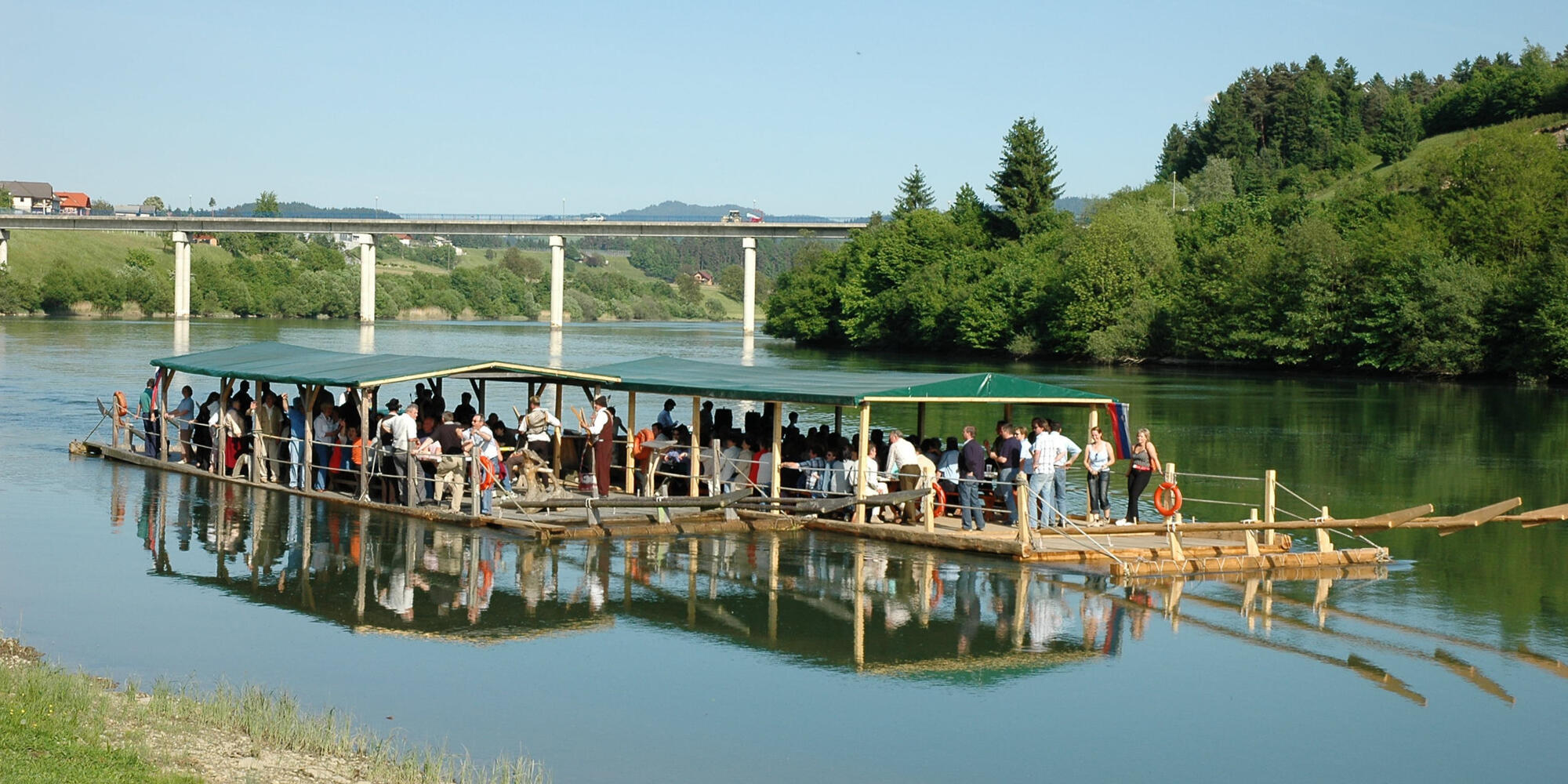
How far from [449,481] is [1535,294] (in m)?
65.4

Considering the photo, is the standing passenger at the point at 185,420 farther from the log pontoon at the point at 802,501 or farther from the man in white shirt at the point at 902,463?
the man in white shirt at the point at 902,463

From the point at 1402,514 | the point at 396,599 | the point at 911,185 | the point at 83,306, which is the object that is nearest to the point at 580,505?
the point at 396,599

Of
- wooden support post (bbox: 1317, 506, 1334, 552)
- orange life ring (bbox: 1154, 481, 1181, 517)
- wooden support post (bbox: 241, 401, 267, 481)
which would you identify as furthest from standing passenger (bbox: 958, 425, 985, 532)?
wooden support post (bbox: 241, 401, 267, 481)

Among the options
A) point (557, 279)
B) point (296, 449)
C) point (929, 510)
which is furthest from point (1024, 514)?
point (557, 279)

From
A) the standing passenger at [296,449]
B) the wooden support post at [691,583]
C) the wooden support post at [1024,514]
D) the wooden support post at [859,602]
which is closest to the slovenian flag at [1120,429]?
the wooden support post at [1024,514]

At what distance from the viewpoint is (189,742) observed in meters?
12.6

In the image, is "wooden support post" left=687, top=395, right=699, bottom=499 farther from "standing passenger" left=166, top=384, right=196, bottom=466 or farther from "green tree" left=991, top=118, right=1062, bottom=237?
"green tree" left=991, top=118, right=1062, bottom=237

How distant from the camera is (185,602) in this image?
63.6ft

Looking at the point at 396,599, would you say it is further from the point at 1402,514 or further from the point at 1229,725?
the point at 1402,514

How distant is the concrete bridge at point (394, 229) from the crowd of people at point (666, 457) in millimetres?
117037

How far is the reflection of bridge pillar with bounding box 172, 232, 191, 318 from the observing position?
145250mm

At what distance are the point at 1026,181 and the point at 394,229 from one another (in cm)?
6125

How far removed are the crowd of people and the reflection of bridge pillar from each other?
399ft

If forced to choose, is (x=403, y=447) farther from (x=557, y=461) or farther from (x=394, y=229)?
(x=394, y=229)
